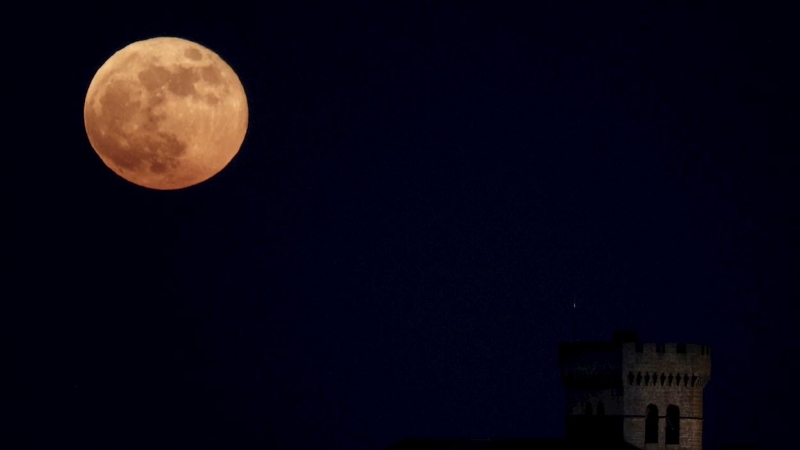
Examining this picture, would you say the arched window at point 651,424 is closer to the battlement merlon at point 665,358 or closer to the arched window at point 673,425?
the arched window at point 673,425

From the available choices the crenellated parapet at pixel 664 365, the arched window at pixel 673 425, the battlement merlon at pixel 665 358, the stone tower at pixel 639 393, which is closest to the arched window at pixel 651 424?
the stone tower at pixel 639 393

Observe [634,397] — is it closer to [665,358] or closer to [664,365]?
[664,365]

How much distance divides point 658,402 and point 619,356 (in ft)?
8.84

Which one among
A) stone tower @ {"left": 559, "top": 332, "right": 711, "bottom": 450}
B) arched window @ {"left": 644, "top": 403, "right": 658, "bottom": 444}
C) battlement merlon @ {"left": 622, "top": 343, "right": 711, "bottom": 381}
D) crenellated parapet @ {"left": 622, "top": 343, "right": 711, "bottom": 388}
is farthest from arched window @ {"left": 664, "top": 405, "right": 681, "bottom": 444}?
battlement merlon @ {"left": 622, "top": 343, "right": 711, "bottom": 381}

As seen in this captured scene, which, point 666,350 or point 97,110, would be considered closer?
point 97,110

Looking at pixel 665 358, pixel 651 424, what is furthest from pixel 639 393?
pixel 665 358

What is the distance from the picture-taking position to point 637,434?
313 ft

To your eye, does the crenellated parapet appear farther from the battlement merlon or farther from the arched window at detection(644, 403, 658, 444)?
the arched window at detection(644, 403, 658, 444)

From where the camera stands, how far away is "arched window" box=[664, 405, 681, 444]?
96188 millimetres

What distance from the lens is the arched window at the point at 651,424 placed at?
314 ft

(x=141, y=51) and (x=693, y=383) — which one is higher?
(x=141, y=51)

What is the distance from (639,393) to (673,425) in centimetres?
220

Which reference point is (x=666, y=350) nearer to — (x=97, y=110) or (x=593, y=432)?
(x=593, y=432)

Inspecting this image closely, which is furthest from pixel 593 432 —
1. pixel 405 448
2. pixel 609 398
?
pixel 405 448
